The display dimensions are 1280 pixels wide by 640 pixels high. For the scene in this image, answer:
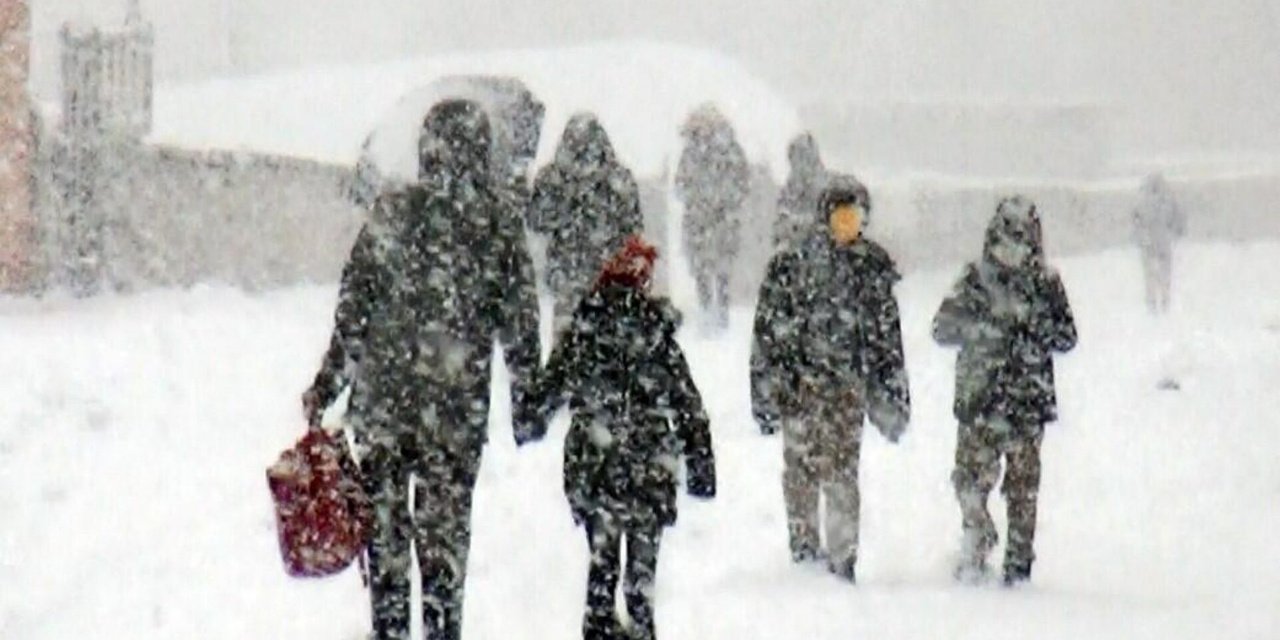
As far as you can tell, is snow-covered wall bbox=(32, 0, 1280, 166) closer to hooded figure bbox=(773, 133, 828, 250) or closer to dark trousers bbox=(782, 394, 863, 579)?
hooded figure bbox=(773, 133, 828, 250)

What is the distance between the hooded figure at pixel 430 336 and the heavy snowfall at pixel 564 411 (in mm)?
19

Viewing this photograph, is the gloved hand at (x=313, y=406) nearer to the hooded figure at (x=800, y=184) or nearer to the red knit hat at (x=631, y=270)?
the red knit hat at (x=631, y=270)

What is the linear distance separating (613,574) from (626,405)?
1.80 feet

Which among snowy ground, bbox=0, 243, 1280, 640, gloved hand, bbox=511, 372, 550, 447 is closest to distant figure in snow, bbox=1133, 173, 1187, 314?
snowy ground, bbox=0, 243, 1280, 640

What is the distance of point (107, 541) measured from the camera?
8648mm

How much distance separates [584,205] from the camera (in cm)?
1190

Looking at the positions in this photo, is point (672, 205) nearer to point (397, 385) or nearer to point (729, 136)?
point (729, 136)

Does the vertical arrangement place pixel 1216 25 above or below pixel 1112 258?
above

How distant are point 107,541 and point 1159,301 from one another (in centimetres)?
1796

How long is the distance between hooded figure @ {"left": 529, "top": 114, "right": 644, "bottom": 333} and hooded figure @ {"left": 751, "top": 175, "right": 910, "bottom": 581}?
11.1ft

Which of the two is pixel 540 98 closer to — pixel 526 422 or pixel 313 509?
pixel 526 422

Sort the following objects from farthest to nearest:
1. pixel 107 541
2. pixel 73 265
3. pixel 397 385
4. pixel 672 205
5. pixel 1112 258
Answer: pixel 1112 258, pixel 672 205, pixel 73 265, pixel 107 541, pixel 397 385

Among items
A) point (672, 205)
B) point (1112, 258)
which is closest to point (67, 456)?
point (672, 205)

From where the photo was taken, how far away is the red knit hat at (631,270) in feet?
20.9
